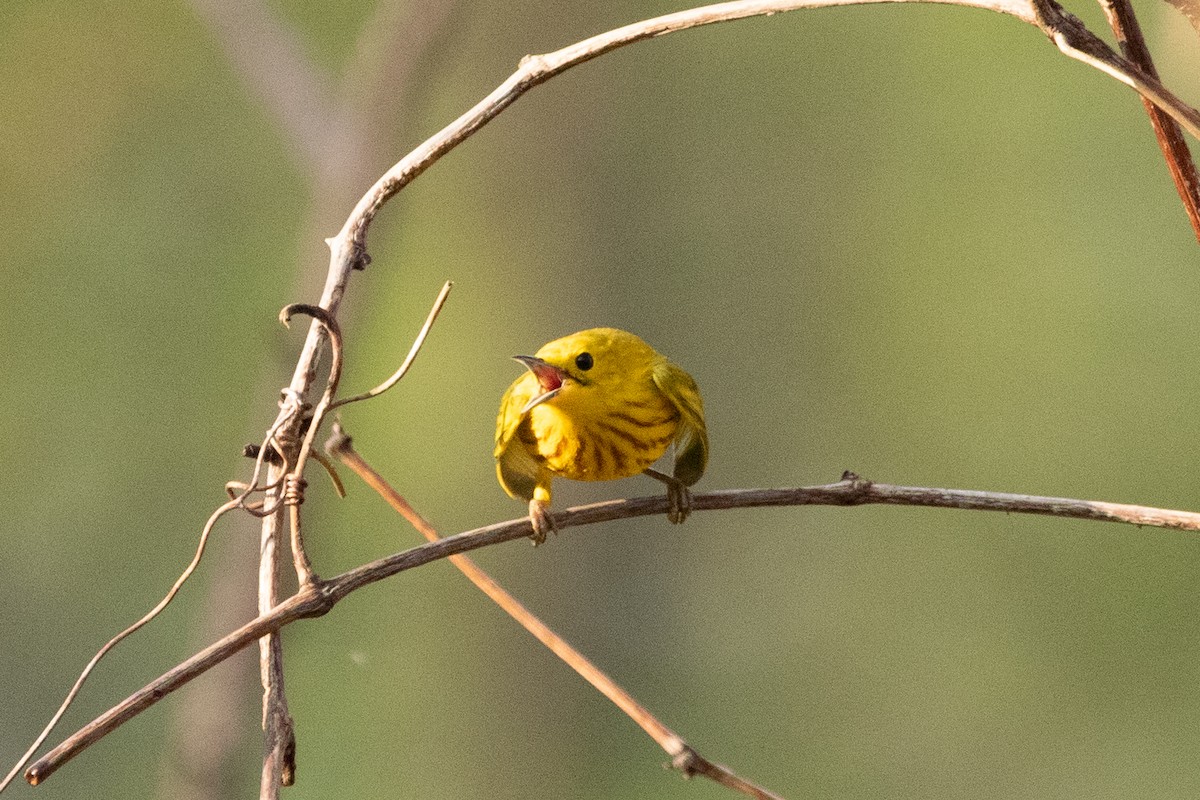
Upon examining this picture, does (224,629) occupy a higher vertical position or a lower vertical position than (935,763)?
higher

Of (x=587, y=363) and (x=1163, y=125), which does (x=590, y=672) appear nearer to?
(x=1163, y=125)

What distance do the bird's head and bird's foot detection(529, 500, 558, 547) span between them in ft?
0.70

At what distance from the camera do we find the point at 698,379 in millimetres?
7312

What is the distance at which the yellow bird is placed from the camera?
7.00ft

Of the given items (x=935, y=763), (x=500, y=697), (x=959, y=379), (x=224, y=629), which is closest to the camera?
(x=224, y=629)

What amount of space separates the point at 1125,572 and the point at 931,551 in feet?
4.54

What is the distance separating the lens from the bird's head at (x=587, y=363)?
2205 millimetres

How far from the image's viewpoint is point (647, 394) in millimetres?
2236

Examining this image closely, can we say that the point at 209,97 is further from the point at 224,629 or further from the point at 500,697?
the point at 224,629

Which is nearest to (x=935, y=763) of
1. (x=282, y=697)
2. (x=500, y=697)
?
(x=500, y=697)

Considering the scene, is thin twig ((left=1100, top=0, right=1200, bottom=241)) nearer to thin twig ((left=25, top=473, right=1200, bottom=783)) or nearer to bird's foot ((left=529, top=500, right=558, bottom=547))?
thin twig ((left=25, top=473, right=1200, bottom=783))

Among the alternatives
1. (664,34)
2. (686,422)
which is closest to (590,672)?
(664,34)

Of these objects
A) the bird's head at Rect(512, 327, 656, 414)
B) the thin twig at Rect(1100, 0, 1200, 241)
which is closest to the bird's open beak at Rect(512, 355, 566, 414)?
the bird's head at Rect(512, 327, 656, 414)

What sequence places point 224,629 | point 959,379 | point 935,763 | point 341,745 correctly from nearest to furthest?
point 224,629
point 341,745
point 935,763
point 959,379
